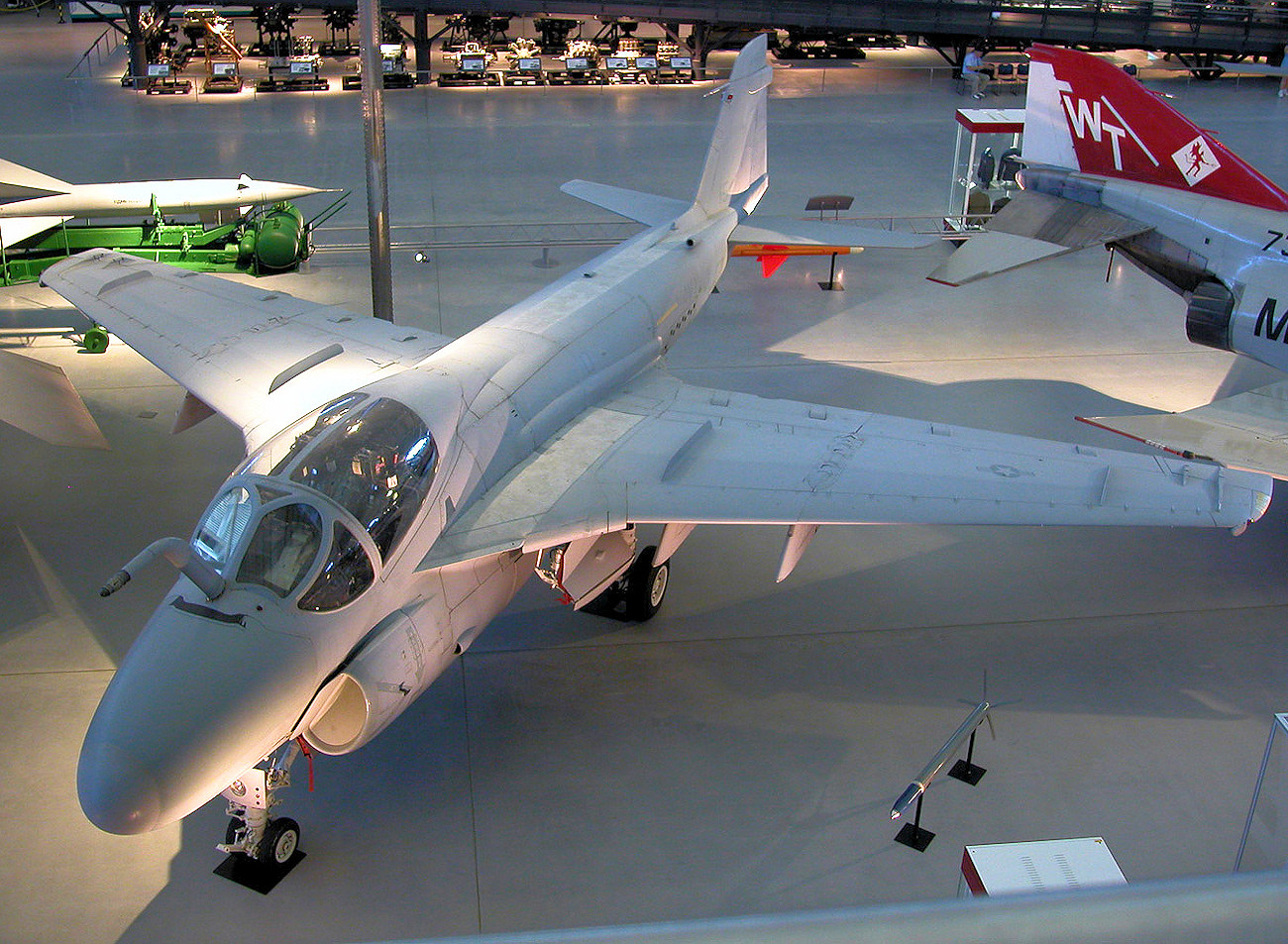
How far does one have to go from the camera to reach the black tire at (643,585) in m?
9.64

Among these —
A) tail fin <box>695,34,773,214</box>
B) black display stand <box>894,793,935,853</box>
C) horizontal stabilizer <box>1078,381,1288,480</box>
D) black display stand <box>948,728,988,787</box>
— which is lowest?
black display stand <box>894,793,935,853</box>

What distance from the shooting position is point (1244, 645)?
9523mm

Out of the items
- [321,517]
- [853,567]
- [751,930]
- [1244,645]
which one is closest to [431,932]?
[321,517]

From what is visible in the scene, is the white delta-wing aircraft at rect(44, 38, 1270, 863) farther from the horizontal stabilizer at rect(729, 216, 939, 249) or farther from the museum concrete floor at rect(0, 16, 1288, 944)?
the horizontal stabilizer at rect(729, 216, 939, 249)

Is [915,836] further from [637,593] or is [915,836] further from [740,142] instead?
[740,142]

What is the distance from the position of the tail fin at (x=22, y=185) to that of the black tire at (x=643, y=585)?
10735 millimetres

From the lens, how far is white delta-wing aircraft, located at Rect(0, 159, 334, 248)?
15.0 metres

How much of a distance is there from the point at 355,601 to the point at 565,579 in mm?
2141

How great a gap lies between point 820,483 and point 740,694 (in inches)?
71.4

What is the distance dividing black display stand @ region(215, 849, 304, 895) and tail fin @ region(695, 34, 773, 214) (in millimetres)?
8722

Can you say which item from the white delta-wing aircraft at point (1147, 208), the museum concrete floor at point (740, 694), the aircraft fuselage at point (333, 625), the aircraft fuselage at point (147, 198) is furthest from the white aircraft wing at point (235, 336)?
the white delta-wing aircraft at point (1147, 208)

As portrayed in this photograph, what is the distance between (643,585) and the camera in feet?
31.7

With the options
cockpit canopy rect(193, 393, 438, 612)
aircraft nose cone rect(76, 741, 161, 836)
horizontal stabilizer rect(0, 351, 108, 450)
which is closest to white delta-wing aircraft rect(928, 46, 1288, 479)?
cockpit canopy rect(193, 393, 438, 612)

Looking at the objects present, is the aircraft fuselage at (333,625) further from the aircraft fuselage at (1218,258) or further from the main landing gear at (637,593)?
the aircraft fuselage at (1218,258)
